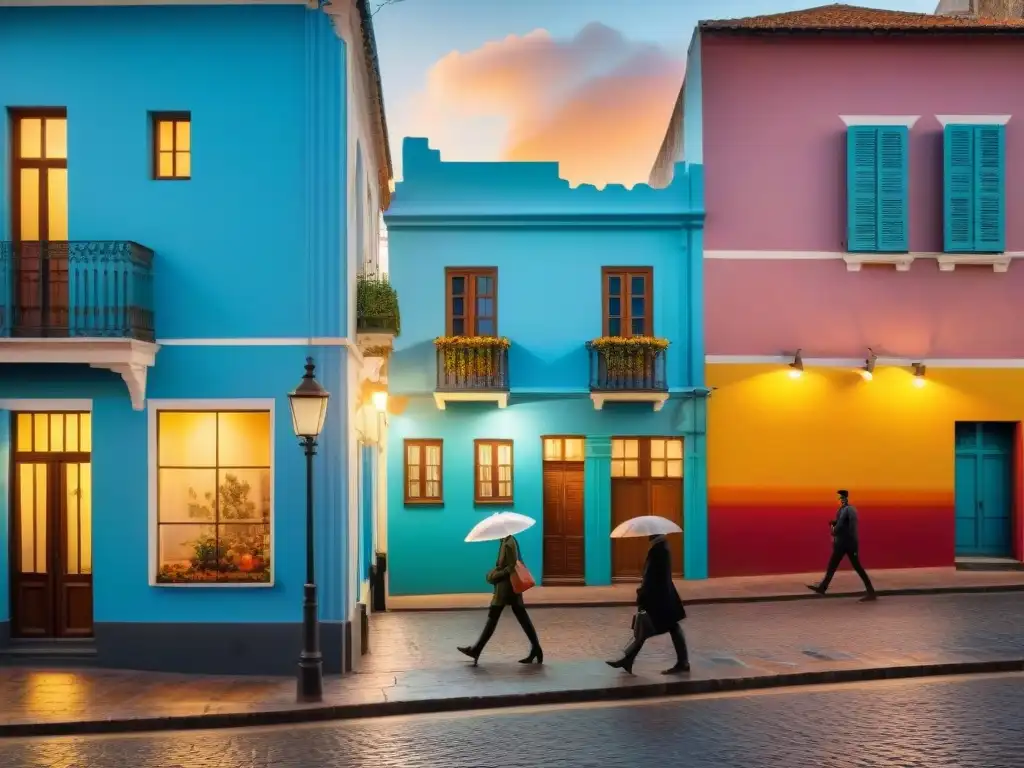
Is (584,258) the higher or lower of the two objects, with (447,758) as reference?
higher

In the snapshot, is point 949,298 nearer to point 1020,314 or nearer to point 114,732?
point 1020,314

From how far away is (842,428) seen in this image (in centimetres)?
1956

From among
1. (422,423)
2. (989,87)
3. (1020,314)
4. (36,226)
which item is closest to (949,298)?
(1020,314)

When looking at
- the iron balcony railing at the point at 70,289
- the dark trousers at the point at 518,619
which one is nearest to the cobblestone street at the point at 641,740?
the dark trousers at the point at 518,619

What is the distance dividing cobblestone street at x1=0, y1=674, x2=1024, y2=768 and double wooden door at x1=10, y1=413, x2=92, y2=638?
3.13 metres

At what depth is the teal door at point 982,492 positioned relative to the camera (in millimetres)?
19953

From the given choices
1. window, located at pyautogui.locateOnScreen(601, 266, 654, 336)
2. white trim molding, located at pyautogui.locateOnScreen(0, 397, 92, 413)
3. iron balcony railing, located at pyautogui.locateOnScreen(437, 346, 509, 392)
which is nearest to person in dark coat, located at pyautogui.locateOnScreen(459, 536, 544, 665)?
white trim molding, located at pyautogui.locateOnScreen(0, 397, 92, 413)

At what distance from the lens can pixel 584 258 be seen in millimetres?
19672

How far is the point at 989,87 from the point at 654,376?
797 cm

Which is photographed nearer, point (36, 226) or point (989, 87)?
point (36, 226)

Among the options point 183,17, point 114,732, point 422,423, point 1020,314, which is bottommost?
point 114,732

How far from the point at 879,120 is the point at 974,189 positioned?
204cm

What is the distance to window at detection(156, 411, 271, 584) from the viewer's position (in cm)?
1268

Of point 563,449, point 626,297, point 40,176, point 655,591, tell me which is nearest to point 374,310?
point 40,176
